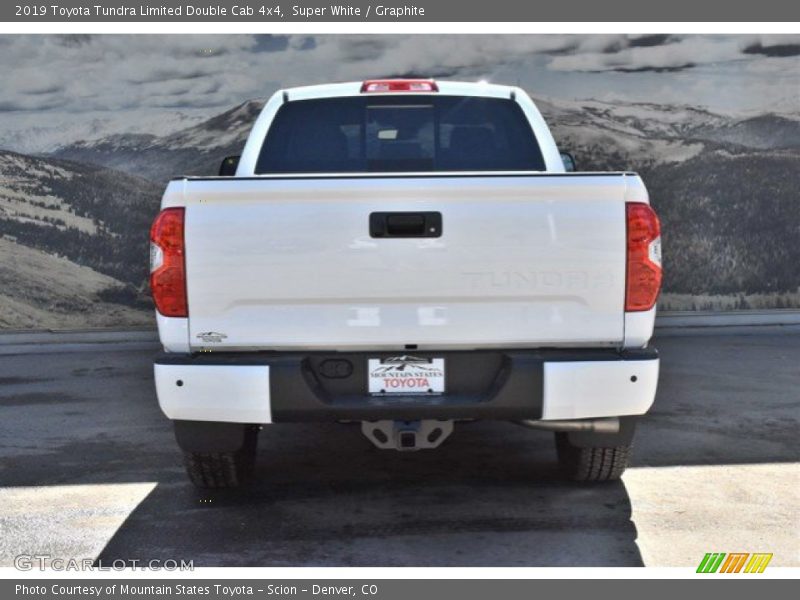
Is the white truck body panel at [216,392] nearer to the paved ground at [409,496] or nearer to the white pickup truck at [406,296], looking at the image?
the white pickup truck at [406,296]

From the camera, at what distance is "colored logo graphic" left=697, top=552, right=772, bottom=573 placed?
4523 millimetres

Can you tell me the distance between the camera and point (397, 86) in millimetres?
6426

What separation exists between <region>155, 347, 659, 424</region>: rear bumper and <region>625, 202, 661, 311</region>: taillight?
233 millimetres

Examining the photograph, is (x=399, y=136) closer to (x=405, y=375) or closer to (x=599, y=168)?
(x=405, y=375)

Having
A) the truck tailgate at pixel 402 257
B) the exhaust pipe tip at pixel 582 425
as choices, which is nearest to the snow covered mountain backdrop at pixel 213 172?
the exhaust pipe tip at pixel 582 425

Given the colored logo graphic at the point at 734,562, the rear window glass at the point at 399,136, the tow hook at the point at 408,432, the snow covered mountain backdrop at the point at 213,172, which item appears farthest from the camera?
the snow covered mountain backdrop at the point at 213,172

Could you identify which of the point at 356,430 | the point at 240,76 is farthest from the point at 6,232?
the point at 356,430

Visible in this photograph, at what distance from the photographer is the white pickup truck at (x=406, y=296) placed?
463 cm

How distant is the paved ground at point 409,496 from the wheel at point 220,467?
87 millimetres

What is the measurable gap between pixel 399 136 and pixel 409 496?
6.89ft

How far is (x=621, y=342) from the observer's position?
4.73 m

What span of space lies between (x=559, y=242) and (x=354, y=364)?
990mm

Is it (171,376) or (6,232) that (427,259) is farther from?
(6,232)
